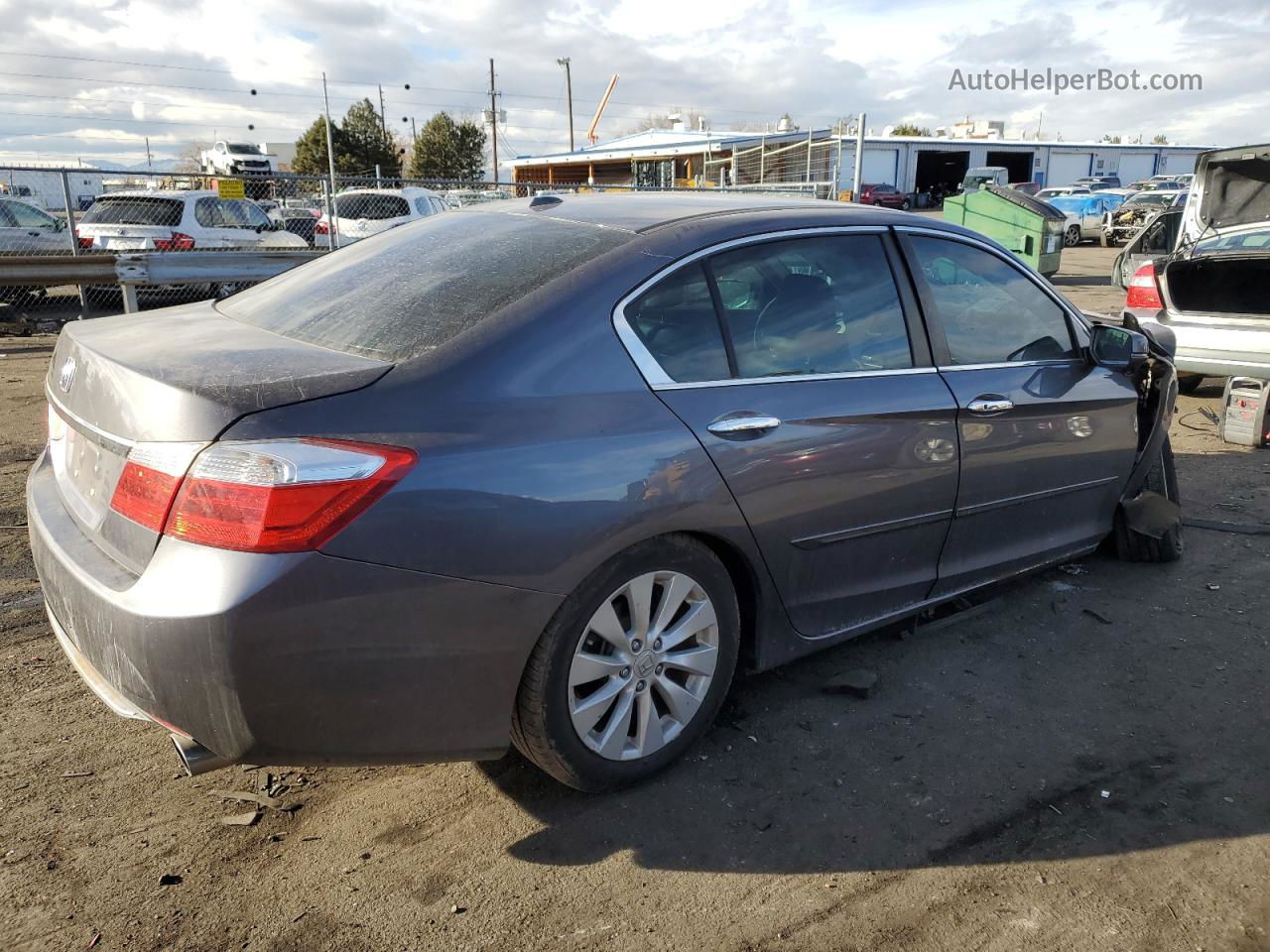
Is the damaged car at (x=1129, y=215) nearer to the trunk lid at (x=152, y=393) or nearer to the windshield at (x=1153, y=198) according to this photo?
the windshield at (x=1153, y=198)

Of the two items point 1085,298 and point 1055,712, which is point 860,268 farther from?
point 1085,298

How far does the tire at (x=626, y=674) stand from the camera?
8.31 feet

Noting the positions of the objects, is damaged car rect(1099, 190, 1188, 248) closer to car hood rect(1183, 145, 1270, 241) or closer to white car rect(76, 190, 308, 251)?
car hood rect(1183, 145, 1270, 241)

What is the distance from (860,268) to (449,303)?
4.92 ft

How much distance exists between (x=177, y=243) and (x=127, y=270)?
3266 mm

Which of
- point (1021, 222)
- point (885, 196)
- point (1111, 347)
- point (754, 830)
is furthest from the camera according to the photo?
point (885, 196)

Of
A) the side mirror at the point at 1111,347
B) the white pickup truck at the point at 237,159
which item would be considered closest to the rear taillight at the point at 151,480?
the side mirror at the point at 1111,347

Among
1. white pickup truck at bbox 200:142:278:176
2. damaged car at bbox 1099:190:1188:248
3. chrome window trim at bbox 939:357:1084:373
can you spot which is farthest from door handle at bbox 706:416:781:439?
white pickup truck at bbox 200:142:278:176

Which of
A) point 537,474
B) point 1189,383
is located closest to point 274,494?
point 537,474

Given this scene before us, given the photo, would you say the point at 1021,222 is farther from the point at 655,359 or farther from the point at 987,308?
the point at 655,359

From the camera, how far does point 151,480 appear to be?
2262 millimetres

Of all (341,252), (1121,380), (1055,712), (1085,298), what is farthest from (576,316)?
(1085,298)

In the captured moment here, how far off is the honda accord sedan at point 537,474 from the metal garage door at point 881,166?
52.2 metres

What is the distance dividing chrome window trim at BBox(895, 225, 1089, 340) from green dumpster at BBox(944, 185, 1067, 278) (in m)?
13.6
